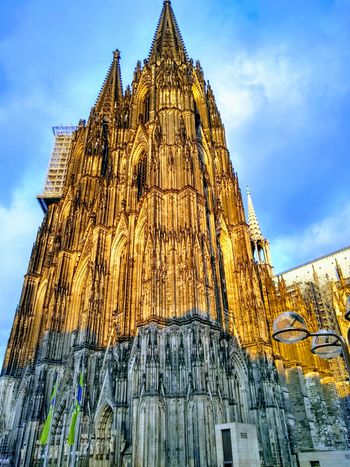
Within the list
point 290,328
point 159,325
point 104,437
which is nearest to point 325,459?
point 159,325

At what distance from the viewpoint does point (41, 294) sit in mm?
35438

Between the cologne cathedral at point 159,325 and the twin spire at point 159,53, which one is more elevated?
the twin spire at point 159,53

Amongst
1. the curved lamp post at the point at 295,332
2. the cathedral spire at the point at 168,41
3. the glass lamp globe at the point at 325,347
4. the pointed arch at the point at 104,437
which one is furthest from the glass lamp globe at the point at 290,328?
the cathedral spire at the point at 168,41

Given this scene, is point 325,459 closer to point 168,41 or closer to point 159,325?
point 159,325

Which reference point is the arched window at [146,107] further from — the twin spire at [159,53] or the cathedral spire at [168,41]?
the cathedral spire at [168,41]

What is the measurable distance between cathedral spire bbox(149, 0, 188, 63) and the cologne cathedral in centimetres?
51

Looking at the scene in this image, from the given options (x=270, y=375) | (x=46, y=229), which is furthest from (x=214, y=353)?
(x=46, y=229)

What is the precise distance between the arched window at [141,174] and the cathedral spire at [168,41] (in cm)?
1196

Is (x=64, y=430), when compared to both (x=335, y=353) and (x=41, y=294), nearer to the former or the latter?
(x=41, y=294)

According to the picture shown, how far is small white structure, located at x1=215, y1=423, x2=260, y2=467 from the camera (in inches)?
647

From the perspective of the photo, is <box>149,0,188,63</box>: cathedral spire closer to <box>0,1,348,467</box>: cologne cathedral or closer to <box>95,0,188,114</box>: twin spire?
<box>95,0,188,114</box>: twin spire

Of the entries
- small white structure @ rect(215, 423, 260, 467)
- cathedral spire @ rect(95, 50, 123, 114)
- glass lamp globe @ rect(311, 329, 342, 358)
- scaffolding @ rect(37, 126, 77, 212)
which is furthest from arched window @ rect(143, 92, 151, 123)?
glass lamp globe @ rect(311, 329, 342, 358)

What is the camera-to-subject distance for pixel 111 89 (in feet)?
165

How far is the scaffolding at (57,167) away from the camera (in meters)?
48.5
